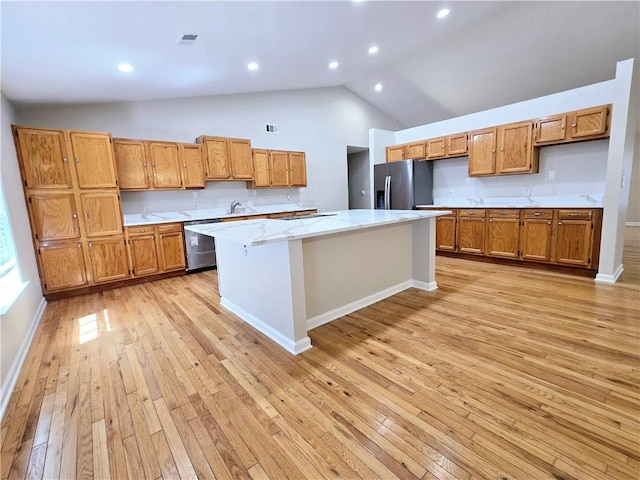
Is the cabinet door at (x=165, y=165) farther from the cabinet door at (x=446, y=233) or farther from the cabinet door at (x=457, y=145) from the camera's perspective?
the cabinet door at (x=457, y=145)

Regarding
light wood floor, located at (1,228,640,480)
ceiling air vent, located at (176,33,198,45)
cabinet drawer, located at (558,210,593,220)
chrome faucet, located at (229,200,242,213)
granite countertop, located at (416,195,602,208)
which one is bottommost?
light wood floor, located at (1,228,640,480)

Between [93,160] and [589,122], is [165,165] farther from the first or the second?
[589,122]

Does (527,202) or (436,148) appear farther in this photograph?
(436,148)

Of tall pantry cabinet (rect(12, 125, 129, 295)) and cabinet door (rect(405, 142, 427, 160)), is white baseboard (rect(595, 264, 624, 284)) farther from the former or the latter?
tall pantry cabinet (rect(12, 125, 129, 295))

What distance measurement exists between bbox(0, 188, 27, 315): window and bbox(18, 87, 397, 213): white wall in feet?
5.95

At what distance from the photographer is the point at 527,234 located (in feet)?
13.3

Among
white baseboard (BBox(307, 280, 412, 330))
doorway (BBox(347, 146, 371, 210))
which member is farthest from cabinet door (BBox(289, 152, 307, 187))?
white baseboard (BBox(307, 280, 412, 330))

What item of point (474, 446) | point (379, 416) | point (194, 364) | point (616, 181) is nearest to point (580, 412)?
point (474, 446)

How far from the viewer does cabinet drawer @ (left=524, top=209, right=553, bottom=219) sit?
3829 mm

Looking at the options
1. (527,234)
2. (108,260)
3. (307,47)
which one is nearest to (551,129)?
(527,234)

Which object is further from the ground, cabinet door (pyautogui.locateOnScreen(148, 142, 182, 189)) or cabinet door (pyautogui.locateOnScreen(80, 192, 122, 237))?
cabinet door (pyautogui.locateOnScreen(148, 142, 182, 189))

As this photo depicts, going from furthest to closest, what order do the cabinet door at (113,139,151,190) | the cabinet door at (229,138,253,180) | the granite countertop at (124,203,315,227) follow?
Answer: the cabinet door at (229,138,253,180) < the granite countertop at (124,203,315,227) < the cabinet door at (113,139,151,190)

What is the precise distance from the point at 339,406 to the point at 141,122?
4888mm

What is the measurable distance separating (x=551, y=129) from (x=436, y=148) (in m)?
1.67
